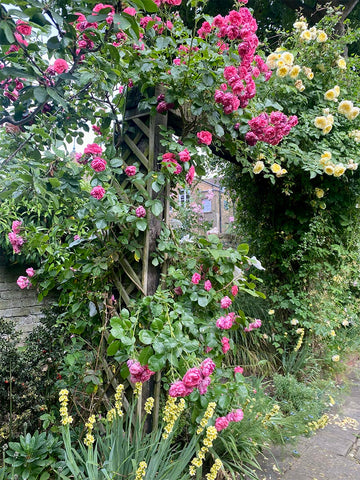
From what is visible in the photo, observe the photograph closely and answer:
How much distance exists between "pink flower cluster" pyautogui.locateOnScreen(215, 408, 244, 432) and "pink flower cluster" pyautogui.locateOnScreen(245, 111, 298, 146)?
1.33m

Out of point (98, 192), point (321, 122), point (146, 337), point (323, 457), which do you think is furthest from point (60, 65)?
point (323, 457)

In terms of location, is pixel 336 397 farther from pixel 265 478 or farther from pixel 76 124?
pixel 76 124

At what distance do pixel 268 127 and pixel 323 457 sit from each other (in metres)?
1.83

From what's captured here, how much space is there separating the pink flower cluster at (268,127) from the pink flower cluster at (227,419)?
1.33 meters

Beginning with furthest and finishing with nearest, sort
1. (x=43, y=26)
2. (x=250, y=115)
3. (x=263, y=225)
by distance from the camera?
(x=263, y=225), (x=250, y=115), (x=43, y=26)

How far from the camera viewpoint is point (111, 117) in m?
1.70

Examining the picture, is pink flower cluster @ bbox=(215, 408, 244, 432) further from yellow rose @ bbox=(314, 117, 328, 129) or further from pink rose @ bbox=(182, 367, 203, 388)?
yellow rose @ bbox=(314, 117, 328, 129)

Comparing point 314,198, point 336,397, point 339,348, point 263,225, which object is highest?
point 314,198

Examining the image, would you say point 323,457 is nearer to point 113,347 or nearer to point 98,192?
point 113,347

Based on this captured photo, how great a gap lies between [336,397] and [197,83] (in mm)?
2477

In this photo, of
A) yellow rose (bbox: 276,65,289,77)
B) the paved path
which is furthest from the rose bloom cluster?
the paved path

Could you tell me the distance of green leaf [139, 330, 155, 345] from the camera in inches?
49.0

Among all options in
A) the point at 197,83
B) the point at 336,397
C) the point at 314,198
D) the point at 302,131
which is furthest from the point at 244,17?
the point at 336,397

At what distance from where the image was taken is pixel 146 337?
1263 mm
